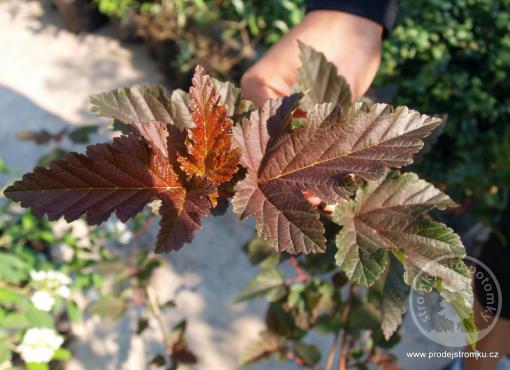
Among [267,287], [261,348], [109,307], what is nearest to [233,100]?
[267,287]

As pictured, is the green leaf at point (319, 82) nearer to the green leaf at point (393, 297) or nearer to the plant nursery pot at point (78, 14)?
the green leaf at point (393, 297)

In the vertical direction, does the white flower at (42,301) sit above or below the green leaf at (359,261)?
below

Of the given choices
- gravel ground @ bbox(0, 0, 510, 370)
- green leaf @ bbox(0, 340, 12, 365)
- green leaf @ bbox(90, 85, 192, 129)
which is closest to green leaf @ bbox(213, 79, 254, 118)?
green leaf @ bbox(90, 85, 192, 129)

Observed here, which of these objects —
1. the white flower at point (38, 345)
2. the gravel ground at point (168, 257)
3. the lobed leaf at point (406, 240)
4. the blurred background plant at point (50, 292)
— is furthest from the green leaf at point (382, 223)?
the gravel ground at point (168, 257)

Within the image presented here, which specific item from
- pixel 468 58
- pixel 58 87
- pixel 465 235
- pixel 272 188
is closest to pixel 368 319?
pixel 272 188

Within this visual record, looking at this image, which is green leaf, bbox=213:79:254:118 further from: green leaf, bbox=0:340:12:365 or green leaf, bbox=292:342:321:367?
green leaf, bbox=0:340:12:365

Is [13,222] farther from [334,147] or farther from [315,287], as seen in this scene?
[334,147]

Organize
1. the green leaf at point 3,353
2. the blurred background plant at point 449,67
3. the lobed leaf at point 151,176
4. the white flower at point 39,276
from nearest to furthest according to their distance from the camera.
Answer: the lobed leaf at point 151,176 → the green leaf at point 3,353 → the white flower at point 39,276 → the blurred background plant at point 449,67

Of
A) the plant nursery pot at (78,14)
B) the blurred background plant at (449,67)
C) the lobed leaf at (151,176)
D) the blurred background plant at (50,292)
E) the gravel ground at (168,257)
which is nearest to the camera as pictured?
the lobed leaf at (151,176)
